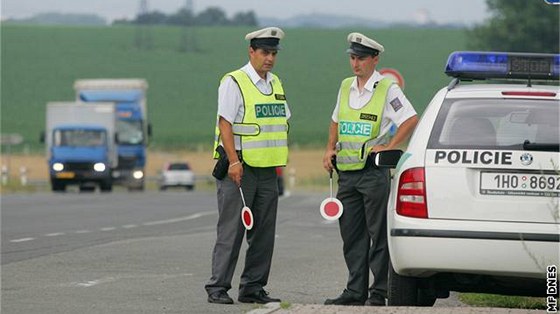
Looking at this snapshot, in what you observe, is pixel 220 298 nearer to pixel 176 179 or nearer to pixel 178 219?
pixel 178 219

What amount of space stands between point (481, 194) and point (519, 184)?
241mm

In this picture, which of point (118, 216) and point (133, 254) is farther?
point (118, 216)

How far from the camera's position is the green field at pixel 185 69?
93.0 m

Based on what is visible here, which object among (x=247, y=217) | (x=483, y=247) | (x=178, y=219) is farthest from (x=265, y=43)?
(x=178, y=219)

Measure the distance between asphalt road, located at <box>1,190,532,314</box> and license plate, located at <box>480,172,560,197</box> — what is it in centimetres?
201

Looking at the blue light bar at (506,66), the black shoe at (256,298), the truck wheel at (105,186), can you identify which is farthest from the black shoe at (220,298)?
the truck wheel at (105,186)

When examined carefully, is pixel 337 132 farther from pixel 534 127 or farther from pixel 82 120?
pixel 82 120

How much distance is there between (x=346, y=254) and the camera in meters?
11.5

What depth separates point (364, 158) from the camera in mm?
11227

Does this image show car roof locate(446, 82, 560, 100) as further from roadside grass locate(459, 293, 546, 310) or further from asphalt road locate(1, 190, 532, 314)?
asphalt road locate(1, 190, 532, 314)

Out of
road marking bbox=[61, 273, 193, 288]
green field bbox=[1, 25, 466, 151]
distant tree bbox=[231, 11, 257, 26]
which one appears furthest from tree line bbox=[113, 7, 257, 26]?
road marking bbox=[61, 273, 193, 288]

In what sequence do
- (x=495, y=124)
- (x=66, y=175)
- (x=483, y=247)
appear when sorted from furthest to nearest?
(x=66, y=175) < (x=495, y=124) < (x=483, y=247)

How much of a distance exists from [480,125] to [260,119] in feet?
6.69

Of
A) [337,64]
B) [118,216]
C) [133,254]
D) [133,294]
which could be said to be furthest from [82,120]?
[337,64]
